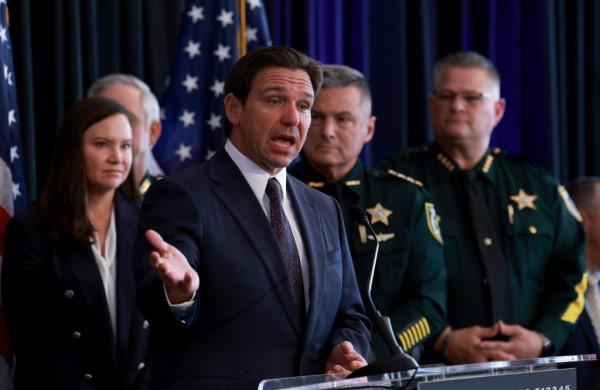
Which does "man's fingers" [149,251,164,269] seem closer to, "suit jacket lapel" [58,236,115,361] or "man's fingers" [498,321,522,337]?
"suit jacket lapel" [58,236,115,361]

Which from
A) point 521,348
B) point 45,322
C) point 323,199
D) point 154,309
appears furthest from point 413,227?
point 154,309

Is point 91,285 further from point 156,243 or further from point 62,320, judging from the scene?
point 156,243

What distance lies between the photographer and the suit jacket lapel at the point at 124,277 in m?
3.25

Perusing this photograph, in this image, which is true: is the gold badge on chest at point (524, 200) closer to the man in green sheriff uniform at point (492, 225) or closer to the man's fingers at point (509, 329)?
the man in green sheriff uniform at point (492, 225)

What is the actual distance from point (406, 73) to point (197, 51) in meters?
1.42

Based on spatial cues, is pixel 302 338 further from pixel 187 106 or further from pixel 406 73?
pixel 406 73

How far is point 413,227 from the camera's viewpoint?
371 centimetres

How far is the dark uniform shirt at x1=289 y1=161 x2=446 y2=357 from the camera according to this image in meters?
3.57

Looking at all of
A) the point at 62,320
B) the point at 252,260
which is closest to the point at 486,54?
the point at 62,320

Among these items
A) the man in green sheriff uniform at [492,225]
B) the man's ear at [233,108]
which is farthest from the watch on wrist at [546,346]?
the man's ear at [233,108]

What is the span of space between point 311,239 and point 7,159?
166cm

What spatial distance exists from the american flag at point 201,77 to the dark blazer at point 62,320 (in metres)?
1.27

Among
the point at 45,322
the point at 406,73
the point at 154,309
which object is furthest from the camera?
the point at 406,73

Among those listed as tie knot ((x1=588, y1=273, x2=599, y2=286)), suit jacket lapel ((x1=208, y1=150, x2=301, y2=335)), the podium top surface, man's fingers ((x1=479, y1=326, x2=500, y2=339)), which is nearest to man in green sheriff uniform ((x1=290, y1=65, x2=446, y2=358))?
→ man's fingers ((x1=479, y1=326, x2=500, y2=339))
